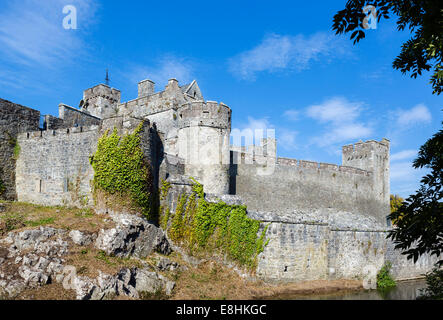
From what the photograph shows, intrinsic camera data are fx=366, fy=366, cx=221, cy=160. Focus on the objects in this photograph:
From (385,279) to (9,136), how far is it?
2443 cm

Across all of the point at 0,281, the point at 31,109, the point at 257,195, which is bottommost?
the point at 0,281

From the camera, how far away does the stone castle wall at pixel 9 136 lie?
66.2 ft

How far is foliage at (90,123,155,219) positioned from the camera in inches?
691

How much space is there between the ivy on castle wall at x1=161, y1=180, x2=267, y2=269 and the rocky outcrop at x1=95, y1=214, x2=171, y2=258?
3.71ft

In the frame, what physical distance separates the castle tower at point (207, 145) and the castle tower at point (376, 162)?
721 inches

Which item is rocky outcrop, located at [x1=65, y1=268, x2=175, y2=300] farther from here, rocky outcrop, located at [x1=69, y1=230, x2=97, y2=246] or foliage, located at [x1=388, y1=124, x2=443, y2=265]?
foliage, located at [x1=388, y1=124, x2=443, y2=265]

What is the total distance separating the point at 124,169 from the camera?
17594 mm

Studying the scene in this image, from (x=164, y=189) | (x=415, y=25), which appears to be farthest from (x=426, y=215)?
(x=164, y=189)

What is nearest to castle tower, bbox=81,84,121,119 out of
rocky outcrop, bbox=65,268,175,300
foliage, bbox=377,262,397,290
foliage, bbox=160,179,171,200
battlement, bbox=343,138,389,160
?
foliage, bbox=160,179,171,200

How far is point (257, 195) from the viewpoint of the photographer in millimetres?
26484

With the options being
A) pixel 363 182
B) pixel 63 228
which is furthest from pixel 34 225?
pixel 363 182

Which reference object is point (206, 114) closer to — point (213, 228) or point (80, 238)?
point (213, 228)
